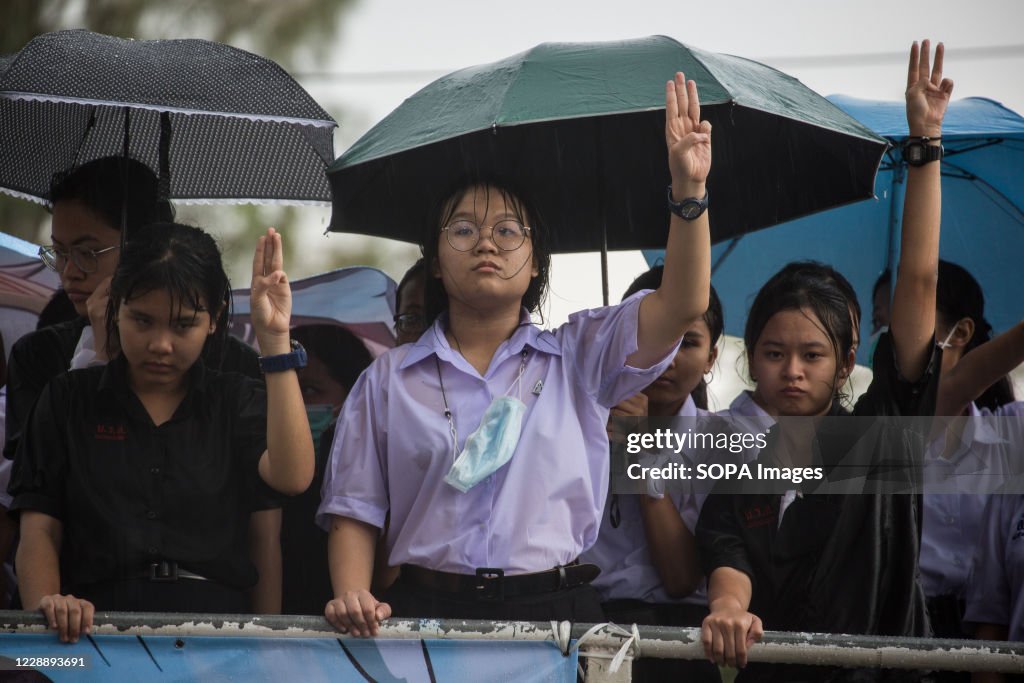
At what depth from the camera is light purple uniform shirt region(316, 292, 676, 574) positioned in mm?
3080

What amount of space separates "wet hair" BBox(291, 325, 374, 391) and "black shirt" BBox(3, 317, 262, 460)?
0.86 metres

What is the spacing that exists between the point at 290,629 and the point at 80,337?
163 cm

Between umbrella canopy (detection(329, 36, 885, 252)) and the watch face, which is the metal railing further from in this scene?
umbrella canopy (detection(329, 36, 885, 252))

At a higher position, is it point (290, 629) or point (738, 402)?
point (738, 402)

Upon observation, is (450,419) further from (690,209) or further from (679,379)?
(679,379)

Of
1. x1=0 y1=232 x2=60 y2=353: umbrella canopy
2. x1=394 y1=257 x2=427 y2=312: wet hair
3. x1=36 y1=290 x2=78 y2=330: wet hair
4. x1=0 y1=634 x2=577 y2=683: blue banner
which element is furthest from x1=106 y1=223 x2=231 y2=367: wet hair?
x1=0 y1=232 x2=60 y2=353: umbrella canopy

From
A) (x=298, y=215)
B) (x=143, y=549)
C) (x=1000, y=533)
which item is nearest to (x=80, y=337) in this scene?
(x=143, y=549)

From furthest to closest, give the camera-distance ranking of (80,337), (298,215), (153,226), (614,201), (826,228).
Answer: (298,215) < (826,228) < (614,201) < (80,337) < (153,226)

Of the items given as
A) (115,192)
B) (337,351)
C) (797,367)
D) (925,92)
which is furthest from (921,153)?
(115,192)

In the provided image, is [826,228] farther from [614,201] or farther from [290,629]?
[290,629]

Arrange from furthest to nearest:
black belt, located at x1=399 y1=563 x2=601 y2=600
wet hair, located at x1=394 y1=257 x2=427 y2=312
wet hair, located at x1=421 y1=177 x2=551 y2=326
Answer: wet hair, located at x1=394 y1=257 x2=427 y2=312, wet hair, located at x1=421 y1=177 x2=551 y2=326, black belt, located at x1=399 y1=563 x2=601 y2=600

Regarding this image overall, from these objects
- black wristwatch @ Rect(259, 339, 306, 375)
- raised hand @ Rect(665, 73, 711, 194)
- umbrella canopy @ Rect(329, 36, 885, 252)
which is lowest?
black wristwatch @ Rect(259, 339, 306, 375)

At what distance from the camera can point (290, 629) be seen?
2.77m

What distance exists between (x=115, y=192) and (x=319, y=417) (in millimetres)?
1143
